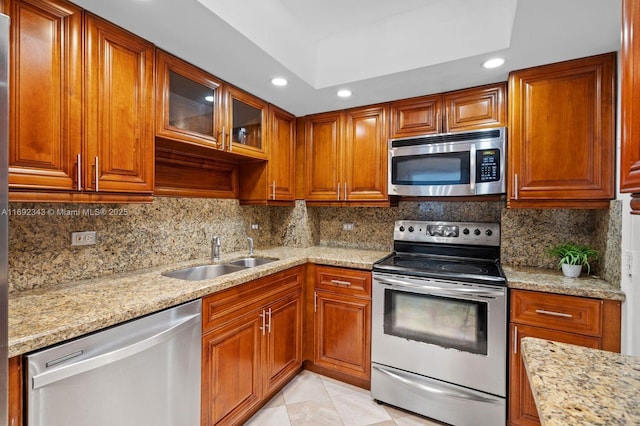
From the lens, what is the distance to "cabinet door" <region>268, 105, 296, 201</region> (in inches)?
105

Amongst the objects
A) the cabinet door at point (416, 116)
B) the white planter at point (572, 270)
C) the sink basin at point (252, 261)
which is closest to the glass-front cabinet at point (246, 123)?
the sink basin at point (252, 261)

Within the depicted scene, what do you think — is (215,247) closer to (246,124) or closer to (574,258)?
(246,124)

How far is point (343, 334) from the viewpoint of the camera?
234 cm

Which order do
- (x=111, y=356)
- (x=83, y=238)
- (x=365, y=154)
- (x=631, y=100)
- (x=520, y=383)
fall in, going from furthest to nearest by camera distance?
1. (x=365, y=154)
2. (x=520, y=383)
3. (x=83, y=238)
4. (x=111, y=356)
5. (x=631, y=100)

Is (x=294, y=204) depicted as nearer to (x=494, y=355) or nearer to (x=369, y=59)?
(x=369, y=59)

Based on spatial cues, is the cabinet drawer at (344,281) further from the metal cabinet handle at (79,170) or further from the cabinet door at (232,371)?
the metal cabinet handle at (79,170)

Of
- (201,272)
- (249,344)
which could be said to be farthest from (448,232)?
(201,272)

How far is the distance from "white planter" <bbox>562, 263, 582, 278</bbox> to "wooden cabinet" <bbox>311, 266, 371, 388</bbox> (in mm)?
1227

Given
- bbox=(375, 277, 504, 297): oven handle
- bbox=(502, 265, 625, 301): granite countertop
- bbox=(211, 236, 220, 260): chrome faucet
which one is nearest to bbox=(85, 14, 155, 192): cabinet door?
bbox=(211, 236, 220, 260): chrome faucet

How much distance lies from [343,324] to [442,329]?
722mm

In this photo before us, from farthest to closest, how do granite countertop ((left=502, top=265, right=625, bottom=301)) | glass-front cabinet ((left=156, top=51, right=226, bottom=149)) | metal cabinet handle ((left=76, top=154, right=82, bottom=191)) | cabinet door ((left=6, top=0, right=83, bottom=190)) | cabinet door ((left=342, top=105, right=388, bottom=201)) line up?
cabinet door ((left=342, top=105, right=388, bottom=201)), glass-front cabinet ((left=156, top=51, right=226, bottom=149)), granite countertop ((left=502, top=265, right=625, bottom=301)), metal cabinet handle ((left=76, top=154, right=82, bottom=191)), cabinet door ((left=6, top=0, right=83, bottom=190))

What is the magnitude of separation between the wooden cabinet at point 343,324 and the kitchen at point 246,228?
685 mm

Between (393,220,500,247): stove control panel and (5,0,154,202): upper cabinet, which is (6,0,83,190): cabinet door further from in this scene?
(393,220,500,247): stove control panel

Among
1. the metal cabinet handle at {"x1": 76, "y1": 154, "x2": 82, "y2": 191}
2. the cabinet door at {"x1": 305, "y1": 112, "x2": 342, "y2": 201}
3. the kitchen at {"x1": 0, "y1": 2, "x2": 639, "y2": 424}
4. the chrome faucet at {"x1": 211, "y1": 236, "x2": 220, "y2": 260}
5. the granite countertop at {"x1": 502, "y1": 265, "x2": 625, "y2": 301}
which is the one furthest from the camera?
the cabinet door at {"x1": 305, "y1": 112, "x2": 342, "y2": 201}
